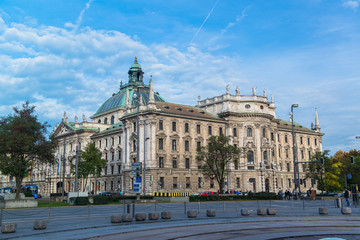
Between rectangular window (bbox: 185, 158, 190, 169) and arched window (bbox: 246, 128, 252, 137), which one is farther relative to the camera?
arched window (bbox: 246, 128, 252, 137)

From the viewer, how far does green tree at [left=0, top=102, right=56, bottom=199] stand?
4238cm

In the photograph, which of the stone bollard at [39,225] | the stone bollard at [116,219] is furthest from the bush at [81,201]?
the stone bollard at [39,225]

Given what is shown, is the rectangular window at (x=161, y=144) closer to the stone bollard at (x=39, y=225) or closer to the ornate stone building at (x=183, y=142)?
the ornate stone building at (x=183, y=142)

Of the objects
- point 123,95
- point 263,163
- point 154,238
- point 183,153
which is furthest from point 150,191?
point 154,238

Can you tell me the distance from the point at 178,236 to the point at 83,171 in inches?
2376

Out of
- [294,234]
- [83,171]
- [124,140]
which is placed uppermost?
[124,140]

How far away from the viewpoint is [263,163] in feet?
265

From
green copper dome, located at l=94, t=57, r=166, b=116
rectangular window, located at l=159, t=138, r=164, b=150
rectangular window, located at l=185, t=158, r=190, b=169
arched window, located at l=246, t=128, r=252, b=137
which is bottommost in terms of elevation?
rectangular window, located at l=185, t=158, r=190, b=169

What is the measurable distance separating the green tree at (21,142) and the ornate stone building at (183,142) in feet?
67.5

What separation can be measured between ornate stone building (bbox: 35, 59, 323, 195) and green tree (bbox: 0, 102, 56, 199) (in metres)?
20.6

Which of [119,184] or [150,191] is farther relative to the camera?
[119,184]

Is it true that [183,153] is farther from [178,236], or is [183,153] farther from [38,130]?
[178,236]

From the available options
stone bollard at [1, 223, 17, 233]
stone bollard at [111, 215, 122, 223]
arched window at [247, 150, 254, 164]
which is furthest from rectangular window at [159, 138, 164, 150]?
stone bollard at [1, 223, 17, 233]

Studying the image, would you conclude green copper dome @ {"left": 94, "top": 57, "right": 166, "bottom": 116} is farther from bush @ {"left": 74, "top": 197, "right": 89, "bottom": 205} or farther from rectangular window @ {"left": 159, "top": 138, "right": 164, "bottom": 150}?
bush @ {"left": 74, "top": 197, "right": 89, "bottom": 205}
